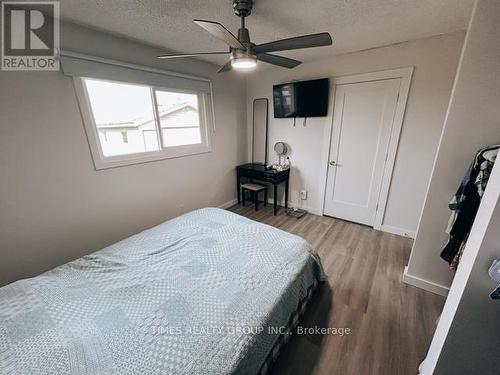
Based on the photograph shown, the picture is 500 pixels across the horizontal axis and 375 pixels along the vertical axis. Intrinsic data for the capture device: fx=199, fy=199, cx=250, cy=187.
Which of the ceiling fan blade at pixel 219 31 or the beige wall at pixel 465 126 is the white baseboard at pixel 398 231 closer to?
the beige wall at pixel 465 126

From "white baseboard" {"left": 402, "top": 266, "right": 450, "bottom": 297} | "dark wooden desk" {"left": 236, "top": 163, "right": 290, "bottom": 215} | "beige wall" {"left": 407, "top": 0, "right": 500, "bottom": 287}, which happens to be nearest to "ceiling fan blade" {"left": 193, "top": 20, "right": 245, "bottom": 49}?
"beige wall" {"left": 407, "top": 0, "right": 500, "bottom": 287}

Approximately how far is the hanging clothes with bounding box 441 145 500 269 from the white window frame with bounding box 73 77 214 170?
2805 mm

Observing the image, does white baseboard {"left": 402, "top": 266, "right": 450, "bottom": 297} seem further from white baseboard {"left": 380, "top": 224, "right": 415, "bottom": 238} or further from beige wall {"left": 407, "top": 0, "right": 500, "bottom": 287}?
white baseboard {"left": 380, "top": 224, "right": 415, "bottom": 238}

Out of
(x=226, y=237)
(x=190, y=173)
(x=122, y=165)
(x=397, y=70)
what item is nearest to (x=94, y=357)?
(x=226, y=237)

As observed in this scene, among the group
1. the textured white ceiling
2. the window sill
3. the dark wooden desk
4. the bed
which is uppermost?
the textured white ceiling

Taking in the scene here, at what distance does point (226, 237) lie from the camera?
5.42 ft

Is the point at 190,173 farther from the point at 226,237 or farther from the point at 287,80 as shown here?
the point at 287,80

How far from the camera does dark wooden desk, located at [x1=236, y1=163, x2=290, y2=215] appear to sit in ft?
10.5

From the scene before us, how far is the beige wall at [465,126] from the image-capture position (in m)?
1.24

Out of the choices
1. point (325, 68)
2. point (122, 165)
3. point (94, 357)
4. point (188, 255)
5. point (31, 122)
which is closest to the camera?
point (94, 357)

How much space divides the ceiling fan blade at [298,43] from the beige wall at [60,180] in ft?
5.02

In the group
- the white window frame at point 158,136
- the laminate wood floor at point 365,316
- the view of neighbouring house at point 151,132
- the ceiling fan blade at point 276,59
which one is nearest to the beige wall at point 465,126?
the laminate wood floor at point 365,316

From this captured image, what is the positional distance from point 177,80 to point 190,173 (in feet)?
3.99

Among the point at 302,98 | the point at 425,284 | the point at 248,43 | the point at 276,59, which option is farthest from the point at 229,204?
the point at 425,284
